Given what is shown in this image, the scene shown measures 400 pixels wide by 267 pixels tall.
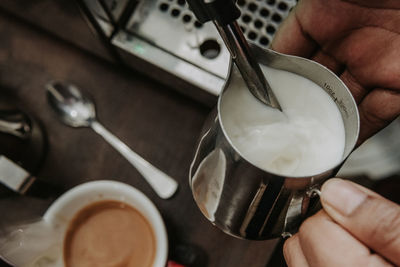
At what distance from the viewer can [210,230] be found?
0.57m

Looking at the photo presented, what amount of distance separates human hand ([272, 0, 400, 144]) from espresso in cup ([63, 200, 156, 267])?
312mm

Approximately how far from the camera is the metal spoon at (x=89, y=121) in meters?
0.59

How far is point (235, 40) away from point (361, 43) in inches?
10.8

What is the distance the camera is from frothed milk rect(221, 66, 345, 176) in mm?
344

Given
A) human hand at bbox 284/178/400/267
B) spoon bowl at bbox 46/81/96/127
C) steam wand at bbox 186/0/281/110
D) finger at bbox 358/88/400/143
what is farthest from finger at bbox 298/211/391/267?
spoon bowl at bbox 46/81/96/127

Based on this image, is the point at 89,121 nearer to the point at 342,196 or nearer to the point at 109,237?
the point at 109,237

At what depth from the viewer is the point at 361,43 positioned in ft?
1.70

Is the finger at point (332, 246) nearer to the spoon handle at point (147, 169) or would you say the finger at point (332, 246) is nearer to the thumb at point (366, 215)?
the thumb at point (366, 215)

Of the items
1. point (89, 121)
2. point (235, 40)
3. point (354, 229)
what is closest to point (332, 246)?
→ point (354, 229)

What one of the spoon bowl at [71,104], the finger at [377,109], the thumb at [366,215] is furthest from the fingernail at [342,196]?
the spoon bowl at [71,104]

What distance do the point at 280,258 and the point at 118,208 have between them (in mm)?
251

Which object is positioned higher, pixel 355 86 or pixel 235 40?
pixel 235 40

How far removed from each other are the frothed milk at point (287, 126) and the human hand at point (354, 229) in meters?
0.03

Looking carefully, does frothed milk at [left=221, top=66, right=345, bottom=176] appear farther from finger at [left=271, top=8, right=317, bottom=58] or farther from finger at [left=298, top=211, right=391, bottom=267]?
finger at [left=271, top=8, right=317, bottom=58]
